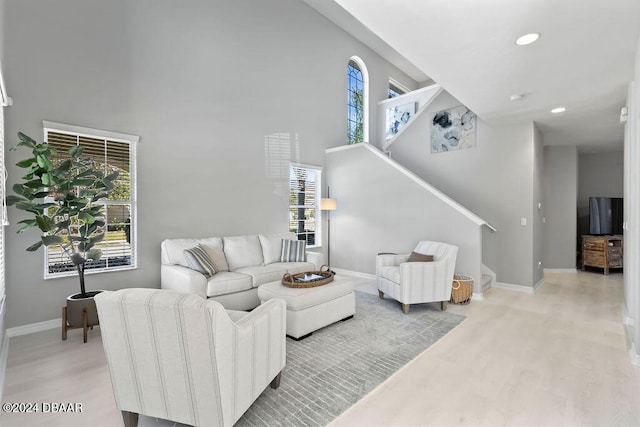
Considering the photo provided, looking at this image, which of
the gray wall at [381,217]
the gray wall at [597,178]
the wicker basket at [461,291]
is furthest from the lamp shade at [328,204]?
the gray wall at [597,178]

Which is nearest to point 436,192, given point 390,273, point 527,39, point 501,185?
point 501,185

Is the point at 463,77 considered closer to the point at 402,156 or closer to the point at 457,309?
the point at 457,309

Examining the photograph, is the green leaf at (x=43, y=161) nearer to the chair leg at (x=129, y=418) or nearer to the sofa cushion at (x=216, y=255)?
the sofa cushion at (x=216, y=255)

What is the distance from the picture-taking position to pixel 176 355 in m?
1.55

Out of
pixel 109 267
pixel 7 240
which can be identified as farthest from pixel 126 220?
pixel 7 240

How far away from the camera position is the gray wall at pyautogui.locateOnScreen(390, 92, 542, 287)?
16.4 ft

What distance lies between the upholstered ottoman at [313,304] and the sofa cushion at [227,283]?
1.71ft

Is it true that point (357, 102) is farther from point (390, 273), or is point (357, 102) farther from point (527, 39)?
point (527, 39)

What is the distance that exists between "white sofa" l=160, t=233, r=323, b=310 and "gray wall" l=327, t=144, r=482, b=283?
1.37m

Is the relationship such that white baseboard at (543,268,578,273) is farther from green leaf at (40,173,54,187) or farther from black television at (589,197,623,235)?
green leaf at (40,173,54,187)

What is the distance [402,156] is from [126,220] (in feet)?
17.2

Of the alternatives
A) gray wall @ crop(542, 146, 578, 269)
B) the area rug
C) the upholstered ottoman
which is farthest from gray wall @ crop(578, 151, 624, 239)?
the upholstered ottoman

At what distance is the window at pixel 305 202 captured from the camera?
602cm

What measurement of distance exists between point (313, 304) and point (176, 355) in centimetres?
173
